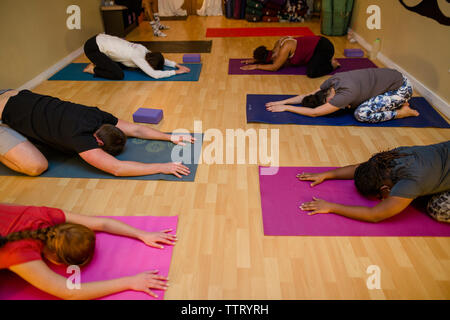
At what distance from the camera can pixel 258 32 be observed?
573 cm

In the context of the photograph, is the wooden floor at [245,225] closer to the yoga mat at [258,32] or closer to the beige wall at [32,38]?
the beige wall at [32,38]

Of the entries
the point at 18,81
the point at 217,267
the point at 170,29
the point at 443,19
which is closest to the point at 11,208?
the point at 217,267

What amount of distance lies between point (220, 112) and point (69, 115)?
145 cm

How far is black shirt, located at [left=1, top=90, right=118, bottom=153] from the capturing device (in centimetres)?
206

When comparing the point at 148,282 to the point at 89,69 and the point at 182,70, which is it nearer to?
the point at 182,70

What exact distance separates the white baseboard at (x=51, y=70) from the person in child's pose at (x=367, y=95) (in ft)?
10.3

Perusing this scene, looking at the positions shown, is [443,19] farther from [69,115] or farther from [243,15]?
[243,15]

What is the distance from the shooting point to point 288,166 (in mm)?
2342

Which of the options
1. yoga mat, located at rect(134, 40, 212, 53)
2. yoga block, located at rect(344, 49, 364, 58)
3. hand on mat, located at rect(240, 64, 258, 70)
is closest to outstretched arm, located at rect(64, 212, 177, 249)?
hand on mat, located at rect(240, 64, 258, 70)

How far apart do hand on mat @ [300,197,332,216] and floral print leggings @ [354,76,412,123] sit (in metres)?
1.34

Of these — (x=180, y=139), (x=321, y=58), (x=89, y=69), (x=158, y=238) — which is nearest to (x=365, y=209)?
(x=158, y=238)

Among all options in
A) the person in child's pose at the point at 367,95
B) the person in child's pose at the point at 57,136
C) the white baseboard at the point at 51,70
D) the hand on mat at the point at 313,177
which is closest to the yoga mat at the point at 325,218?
the hand on mat at the point at 313,177

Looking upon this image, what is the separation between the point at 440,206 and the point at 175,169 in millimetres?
1716

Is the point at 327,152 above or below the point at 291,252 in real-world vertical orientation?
above
